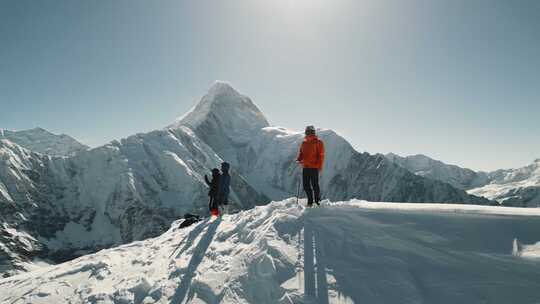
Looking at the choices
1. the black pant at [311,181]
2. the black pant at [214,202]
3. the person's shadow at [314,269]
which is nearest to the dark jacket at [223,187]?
the black pant at [214,202]

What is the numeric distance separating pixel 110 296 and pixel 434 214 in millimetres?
9705

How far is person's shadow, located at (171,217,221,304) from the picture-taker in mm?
9560

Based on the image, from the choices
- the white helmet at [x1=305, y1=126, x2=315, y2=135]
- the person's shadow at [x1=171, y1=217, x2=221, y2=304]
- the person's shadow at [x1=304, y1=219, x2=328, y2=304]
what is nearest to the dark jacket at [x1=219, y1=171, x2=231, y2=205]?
the person's shadow at [x1=171, y1=217, x2=221, y2=304]

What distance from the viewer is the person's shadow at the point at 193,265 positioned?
9560 mm

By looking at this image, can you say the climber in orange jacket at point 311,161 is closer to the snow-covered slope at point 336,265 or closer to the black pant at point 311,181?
the black pant at point 311,181

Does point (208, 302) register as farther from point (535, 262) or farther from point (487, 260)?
point (535, 262)

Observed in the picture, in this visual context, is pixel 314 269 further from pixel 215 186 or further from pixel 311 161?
pixel 215 186

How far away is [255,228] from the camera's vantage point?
12.8m

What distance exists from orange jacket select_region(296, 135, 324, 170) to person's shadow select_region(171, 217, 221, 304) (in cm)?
474

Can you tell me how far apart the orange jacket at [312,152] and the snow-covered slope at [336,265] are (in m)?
2.32

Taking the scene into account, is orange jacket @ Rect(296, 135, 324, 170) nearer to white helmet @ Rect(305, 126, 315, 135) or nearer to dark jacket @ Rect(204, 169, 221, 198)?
white helmet @ Rect(305, 126, 315, 135)

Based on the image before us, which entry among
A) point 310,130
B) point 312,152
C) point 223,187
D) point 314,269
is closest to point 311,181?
point 312,152

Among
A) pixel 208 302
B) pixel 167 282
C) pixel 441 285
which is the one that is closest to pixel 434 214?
pixel 441 285

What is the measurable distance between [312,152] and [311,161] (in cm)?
38
